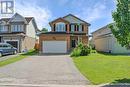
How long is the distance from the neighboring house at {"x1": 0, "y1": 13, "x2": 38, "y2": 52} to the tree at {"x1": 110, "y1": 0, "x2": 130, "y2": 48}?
1417 inches

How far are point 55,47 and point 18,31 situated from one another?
35.8ft

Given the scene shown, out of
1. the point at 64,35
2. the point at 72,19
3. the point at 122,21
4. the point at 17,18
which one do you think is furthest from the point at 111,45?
the point at 122,21

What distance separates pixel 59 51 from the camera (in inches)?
1876

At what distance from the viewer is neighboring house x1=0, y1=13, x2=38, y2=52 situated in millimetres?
50625

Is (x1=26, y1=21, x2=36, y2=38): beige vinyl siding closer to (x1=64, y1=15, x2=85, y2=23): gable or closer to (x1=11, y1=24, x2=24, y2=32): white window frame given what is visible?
(x1=11, y1=24, x2=24, y2=32): white window frame

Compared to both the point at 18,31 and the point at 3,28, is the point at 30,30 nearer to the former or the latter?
the point at 18,31

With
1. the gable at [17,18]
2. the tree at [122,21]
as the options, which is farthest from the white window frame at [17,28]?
the tree at [122,21]

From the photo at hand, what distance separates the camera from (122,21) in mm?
15703

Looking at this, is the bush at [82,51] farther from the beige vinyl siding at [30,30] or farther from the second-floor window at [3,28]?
the second-floor window at [3,28]

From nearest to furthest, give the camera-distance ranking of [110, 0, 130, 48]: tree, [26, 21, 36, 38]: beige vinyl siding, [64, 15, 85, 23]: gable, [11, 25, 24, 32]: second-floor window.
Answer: [110, 0, 130, 48]: tree
[11, 25, 24, 32]: second-floor window
[64, 15, 85, 23]: gable
[26, 21, 36, 38]: beige vinyl siding

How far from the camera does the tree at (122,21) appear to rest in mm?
15641

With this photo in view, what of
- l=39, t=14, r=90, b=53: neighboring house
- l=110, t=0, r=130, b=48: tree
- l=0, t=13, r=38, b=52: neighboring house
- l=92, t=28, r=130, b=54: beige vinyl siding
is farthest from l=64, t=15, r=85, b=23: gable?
l=110, t=0, r=130, b=48: tree

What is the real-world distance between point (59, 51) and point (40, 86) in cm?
3393

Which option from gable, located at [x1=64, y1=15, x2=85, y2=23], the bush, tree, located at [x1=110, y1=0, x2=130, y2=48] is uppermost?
gable, located at [x1=64, y1=15, x2=85, y2=23]
